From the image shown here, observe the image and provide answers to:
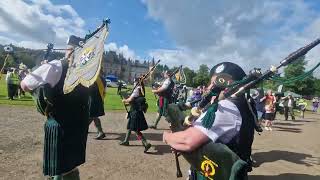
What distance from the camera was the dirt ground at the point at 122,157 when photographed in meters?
6.76

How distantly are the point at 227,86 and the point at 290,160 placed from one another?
7375mm

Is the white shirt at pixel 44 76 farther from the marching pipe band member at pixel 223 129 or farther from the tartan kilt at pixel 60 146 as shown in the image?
the marching pipe band member at pixel 223 129

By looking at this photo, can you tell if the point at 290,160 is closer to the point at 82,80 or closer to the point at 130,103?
the point at 130,103

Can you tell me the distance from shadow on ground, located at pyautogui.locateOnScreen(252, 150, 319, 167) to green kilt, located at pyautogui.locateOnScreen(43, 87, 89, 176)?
538cm

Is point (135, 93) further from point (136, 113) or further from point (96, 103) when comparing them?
point (96, 103)

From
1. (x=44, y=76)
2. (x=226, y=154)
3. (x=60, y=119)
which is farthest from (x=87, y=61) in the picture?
(x=226, y=154)

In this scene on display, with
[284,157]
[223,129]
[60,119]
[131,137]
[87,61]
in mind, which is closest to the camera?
[223,129]

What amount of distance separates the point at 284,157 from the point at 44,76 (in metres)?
7.58

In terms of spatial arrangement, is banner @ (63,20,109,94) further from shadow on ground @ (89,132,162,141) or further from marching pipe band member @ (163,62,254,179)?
shadow on ground @ (89,132,162,141)

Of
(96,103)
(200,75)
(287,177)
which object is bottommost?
(287,177)

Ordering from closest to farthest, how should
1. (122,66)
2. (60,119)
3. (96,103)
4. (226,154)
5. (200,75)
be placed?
(226,154), (60,119), (96,103), (200,75), (122,66)

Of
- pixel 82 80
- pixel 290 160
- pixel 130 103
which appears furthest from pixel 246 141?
pixel 290 160

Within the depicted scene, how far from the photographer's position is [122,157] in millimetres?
8086

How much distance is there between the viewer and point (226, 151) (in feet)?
7.75
